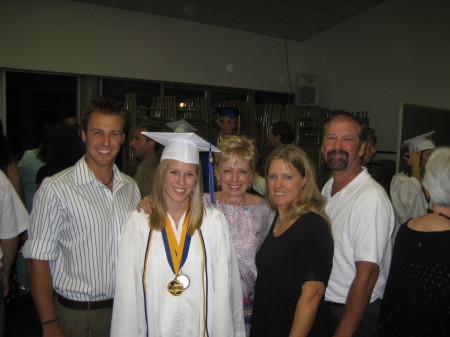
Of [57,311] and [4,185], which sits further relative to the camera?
[4,185]

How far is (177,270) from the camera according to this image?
1.58 meters

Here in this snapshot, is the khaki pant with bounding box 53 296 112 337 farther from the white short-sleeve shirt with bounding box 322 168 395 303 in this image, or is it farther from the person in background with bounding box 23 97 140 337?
the white short-sleeve shirt with bounding box 322 168 395 303

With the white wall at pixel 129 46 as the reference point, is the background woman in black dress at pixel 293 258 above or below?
below

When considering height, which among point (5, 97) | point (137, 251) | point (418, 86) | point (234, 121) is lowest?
point (137, 251)

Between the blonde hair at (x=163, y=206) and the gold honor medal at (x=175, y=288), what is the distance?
22cm

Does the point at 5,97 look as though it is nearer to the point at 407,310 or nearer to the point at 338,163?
the point at 338,163

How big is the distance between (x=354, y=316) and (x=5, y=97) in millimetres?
6284

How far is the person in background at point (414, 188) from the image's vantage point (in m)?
3.02

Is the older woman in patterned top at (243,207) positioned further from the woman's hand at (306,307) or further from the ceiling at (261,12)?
the ceiling at (261,12)

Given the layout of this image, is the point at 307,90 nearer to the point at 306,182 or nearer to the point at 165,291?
the point at 306,182

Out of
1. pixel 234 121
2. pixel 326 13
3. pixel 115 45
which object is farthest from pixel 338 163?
pixel 326 13

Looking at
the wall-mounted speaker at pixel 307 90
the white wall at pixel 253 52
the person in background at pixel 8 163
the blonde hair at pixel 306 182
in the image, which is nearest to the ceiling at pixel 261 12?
the white wall at pixel 253 52

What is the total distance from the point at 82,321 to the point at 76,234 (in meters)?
0.39

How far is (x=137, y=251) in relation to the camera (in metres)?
1.55
